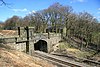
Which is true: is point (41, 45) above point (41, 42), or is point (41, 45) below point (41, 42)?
below

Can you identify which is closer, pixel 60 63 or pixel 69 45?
pixel 60 63

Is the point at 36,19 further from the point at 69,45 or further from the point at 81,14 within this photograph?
the point at 69,45

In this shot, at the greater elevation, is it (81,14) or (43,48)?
(81,14)

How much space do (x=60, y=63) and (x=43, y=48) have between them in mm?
10780

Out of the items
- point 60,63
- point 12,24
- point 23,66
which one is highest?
point 12,24

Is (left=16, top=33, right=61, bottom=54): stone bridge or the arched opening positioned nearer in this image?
(left=16, top=33, right=61, bottom=54): stone bridge

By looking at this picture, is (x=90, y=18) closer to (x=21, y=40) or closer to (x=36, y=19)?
(x=36, y=19)

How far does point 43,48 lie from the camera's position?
84.6 ft

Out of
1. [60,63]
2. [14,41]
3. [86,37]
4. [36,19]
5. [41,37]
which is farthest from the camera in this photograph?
[36,19]

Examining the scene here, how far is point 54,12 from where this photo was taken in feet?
143

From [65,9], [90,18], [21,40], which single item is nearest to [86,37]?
[90,18]

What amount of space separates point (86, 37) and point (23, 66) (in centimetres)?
3630

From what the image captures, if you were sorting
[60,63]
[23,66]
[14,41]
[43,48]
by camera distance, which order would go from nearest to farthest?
[23,66] → [60,63] → [14,41] → [43,48]

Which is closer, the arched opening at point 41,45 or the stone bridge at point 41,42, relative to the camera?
the stone bridge at point 41,42
